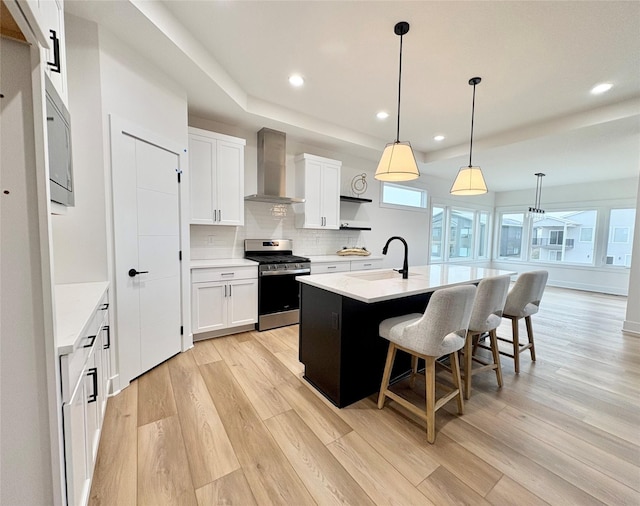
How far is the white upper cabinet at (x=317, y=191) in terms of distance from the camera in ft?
13.9

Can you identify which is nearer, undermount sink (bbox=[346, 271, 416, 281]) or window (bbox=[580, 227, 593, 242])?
undermount sink (bbox=[346, 271, 416, 281])

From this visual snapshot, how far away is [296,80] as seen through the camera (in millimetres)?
2979

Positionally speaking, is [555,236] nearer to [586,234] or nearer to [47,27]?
[586,234]

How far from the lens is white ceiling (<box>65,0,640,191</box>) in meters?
2.02

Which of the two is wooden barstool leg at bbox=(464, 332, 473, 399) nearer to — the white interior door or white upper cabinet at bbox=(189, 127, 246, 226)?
the white interior door

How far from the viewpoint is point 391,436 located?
1.77 metres

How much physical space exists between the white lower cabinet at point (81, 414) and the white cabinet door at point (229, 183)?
6.75 feet

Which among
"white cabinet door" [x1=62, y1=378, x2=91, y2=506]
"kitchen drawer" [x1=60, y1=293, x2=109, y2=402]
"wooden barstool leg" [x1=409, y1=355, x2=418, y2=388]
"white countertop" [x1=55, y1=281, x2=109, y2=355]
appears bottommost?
"wooden barstool leg" [x1=409, y1=355, x2=418, y2=388]

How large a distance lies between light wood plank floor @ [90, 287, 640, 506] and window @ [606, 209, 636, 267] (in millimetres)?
5796

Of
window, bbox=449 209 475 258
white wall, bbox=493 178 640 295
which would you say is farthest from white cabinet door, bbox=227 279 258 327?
white wall, bbox=493 178 640 295

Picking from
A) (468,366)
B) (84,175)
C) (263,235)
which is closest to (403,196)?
(263,235)

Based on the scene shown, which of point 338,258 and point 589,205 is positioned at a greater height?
point 589,205

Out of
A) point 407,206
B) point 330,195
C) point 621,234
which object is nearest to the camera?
point 330,195

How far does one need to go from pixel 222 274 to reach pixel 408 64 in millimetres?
2959
